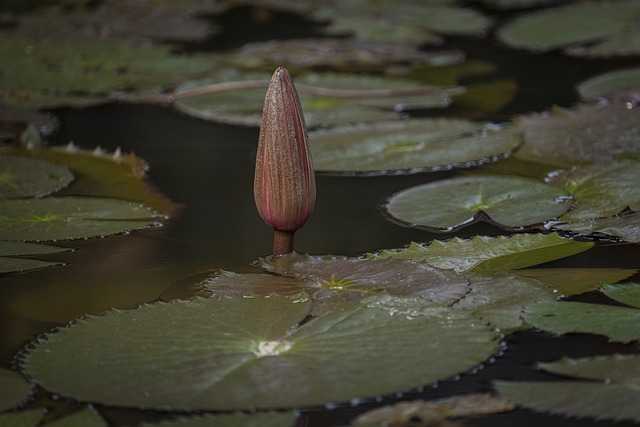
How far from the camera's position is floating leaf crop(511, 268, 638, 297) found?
1.50 metres

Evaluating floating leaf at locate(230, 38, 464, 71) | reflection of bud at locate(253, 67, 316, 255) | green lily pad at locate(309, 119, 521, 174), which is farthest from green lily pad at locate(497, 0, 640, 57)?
reflection of bud at locate(253, 67, 316, 255)

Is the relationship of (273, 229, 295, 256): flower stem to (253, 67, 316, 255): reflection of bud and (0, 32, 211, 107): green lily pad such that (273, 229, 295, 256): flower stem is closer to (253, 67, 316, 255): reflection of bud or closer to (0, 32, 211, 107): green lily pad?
(253, 67, 316, 255): reflection of bud

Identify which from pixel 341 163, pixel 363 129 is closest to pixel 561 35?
pixel 363 129

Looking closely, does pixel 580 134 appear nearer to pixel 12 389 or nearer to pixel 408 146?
pixel 408 146

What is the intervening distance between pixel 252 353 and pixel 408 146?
1.19 metres

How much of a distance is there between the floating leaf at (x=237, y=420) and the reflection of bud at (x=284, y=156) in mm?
480

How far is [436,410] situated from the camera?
1149 mm

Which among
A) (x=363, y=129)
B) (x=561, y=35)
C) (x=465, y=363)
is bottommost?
(x=465, y=363)

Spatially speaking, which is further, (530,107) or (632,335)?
(530,107)

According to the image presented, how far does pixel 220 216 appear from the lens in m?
2.01

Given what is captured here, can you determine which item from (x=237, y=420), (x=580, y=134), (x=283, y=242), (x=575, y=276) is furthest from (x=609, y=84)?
(x=237, y=420)

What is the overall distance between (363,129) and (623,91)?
788 mm

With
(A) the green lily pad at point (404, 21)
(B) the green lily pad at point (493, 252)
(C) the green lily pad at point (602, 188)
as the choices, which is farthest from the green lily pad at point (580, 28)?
(B) the green lily pad at point (493, 252)

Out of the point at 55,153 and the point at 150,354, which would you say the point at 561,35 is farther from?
the point at 150,354
